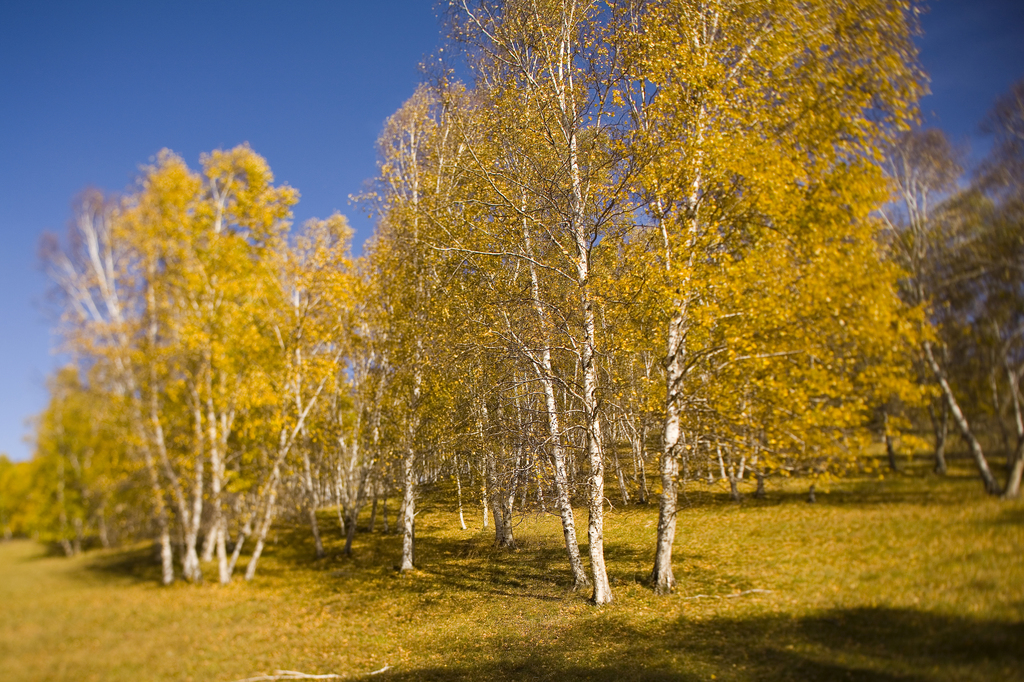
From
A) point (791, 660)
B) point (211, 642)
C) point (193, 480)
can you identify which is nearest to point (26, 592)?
point (211, 642)

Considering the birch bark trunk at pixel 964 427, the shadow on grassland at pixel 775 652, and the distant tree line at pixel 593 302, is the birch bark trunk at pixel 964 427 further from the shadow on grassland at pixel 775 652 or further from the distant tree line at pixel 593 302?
the shadow on grassland at pixel 775 652

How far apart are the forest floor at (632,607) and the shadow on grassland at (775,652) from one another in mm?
17

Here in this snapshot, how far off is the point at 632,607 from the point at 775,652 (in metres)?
2.37

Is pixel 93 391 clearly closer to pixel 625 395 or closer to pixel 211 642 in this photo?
pixel 211 642

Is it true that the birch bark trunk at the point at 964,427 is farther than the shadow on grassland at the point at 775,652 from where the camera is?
Yes

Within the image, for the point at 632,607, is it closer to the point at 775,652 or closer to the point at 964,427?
the point at 775,652

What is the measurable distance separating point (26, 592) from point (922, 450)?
9031 mm

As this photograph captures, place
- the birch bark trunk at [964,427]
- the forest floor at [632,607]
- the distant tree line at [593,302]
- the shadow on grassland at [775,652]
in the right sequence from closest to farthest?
1. the shadow on grassland at [775,652]
2. the birch bark trunk at [964,427]
3. the forest floor at [632,607]
4. the distant tree line at [593,302]

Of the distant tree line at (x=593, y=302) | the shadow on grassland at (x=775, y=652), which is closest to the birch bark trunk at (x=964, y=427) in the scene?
the distant tree line at (x=593, y=302)

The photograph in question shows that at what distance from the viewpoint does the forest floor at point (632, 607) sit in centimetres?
404

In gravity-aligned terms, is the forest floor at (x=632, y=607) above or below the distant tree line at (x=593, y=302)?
below

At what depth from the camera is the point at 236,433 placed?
15875 mm

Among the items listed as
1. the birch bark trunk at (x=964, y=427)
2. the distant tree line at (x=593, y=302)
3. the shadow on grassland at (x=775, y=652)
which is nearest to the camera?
the shadow on grassland at (x=775, y=652)

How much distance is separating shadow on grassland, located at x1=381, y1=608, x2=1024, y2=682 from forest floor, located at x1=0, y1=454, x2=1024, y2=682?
2 cm
